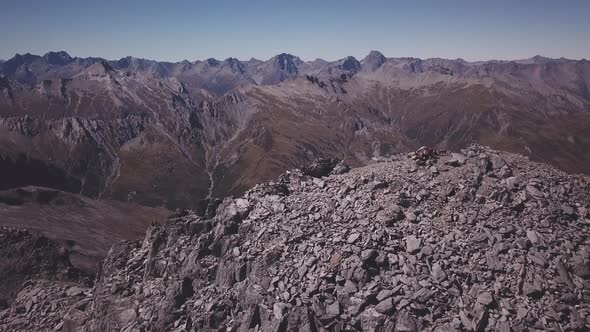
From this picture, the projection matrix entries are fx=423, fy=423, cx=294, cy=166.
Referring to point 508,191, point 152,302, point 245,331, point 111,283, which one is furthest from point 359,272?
point 111,283

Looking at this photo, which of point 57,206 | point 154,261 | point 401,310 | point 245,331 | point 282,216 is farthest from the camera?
point 57,206

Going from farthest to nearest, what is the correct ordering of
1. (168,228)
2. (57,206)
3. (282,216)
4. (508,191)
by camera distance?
1. (57,206)
2. (168,228)
3. (282,216)
4. (508,191)

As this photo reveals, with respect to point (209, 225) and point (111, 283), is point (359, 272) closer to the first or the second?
point (209, 225)

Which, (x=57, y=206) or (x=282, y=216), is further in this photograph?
(x=57, y=206)

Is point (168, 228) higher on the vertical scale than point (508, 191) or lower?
lower

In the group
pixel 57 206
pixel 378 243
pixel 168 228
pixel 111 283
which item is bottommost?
pixel 57 206

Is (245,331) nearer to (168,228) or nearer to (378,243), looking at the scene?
(378,243)
